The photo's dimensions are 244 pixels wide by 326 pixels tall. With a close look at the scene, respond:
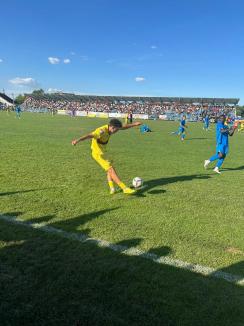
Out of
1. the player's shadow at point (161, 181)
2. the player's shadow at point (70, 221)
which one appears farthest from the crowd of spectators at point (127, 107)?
the player's shadow at point (70, 221)

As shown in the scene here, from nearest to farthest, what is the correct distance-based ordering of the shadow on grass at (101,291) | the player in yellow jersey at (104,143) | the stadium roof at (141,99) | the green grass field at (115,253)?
the shadow on grass at (101,291) < the green grass field at (115,253) < the player in yellow jersey at (104,143) < the stadium roof at (141,99)

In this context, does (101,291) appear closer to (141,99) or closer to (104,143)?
(104,143)

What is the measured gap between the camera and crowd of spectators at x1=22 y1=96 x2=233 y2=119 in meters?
81.0

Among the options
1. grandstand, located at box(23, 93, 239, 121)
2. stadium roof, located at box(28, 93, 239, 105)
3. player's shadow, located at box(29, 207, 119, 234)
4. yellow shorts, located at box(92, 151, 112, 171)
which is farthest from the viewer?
stadium roof, located at box(28, 93, 239, 105)

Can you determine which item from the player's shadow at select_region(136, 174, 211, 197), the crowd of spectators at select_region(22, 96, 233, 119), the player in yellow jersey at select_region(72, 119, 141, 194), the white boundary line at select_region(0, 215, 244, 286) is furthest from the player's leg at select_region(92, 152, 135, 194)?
the crowd of spectators at select_region(22, 96, 233, 119)

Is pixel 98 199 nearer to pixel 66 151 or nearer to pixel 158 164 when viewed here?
pixel 158 164

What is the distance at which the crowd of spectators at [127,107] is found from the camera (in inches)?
3189

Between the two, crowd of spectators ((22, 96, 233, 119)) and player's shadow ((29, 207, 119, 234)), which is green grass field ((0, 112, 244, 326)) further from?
crowd of spectators ((22, 96, 233, 119))

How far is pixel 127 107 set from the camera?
299 feet

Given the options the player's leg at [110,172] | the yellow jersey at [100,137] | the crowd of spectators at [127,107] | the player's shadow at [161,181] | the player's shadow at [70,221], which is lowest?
the player's shadow at [161,181]

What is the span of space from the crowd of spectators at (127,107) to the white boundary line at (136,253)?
71.4m

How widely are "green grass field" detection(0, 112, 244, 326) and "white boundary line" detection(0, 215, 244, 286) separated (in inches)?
5.1

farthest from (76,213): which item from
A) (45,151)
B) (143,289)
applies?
(45,151)

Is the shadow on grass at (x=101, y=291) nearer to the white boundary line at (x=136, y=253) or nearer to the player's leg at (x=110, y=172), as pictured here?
the white boundary line at (x=136, y=253)
